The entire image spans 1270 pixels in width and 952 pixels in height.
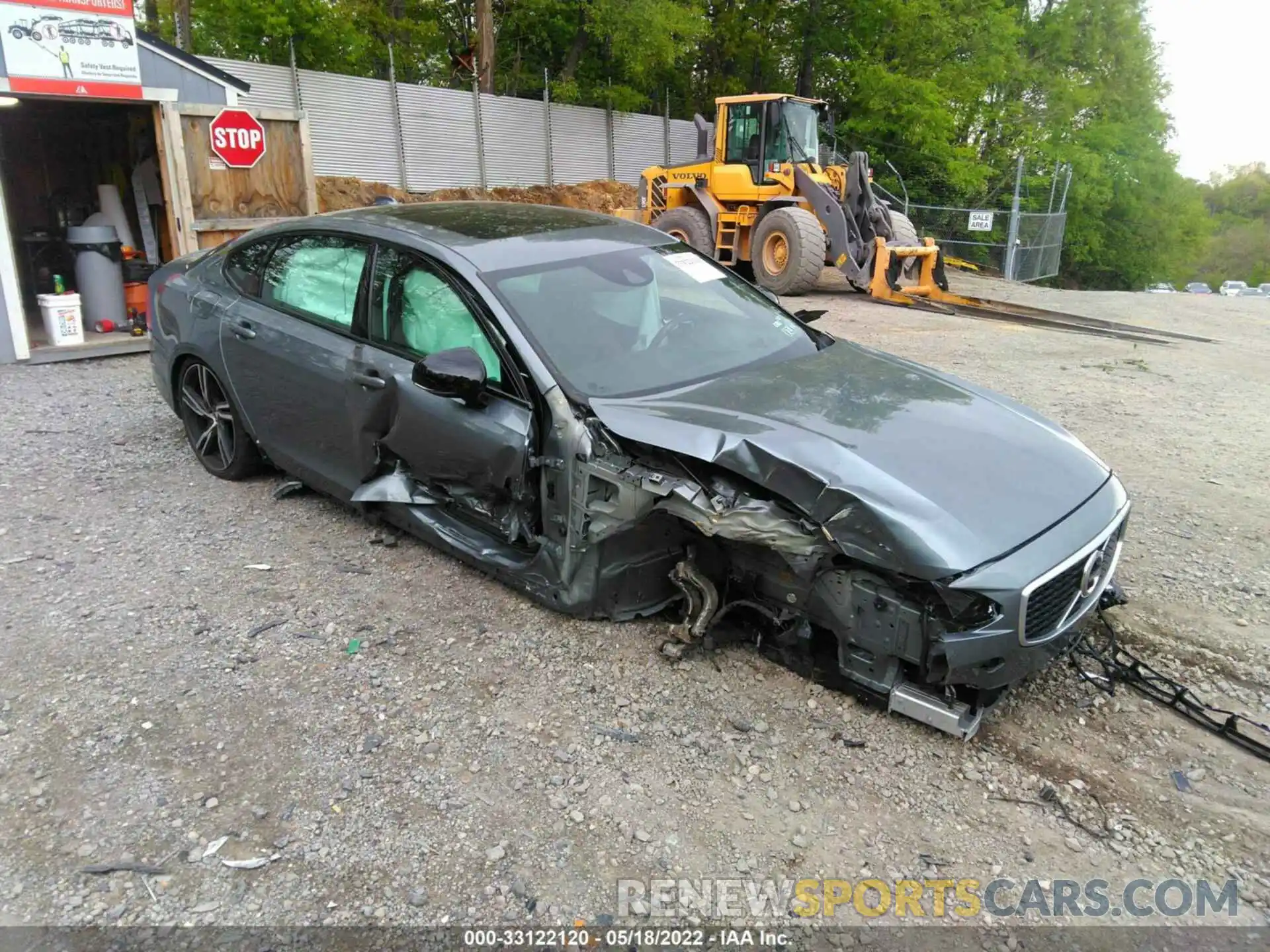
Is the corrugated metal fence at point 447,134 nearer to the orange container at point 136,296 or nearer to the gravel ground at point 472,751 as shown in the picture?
the orange container at point 136,296

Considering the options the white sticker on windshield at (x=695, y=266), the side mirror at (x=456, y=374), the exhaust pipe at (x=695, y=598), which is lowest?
the exhaust pipe at (x=695, y=598)

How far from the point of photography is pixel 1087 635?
11.9 feet

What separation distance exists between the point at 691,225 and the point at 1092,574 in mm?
12367

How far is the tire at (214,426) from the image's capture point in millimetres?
5000

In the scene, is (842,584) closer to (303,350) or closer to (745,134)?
(303,350)

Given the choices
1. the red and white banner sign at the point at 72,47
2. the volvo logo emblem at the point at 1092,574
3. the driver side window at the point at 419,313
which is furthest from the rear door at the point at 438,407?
the red and white banner sign at the point at 72,47

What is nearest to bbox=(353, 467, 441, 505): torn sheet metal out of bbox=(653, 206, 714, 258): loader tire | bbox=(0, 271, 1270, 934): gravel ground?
bbox=(0, 271, 1270, 934): gravel ground

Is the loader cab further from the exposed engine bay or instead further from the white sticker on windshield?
the exposed engine bay

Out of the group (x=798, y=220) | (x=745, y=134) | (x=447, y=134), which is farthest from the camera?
(x=447, y=134)

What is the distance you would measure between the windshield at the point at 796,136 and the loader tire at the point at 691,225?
1446 millimetres

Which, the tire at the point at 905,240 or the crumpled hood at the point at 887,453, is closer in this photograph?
the crumpled hood at the point at 887,453

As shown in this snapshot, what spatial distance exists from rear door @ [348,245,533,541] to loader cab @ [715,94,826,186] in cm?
1087

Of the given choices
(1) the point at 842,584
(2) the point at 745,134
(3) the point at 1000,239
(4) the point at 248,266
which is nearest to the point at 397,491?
(4) the point at 248,266

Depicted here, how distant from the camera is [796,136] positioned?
13680mm
